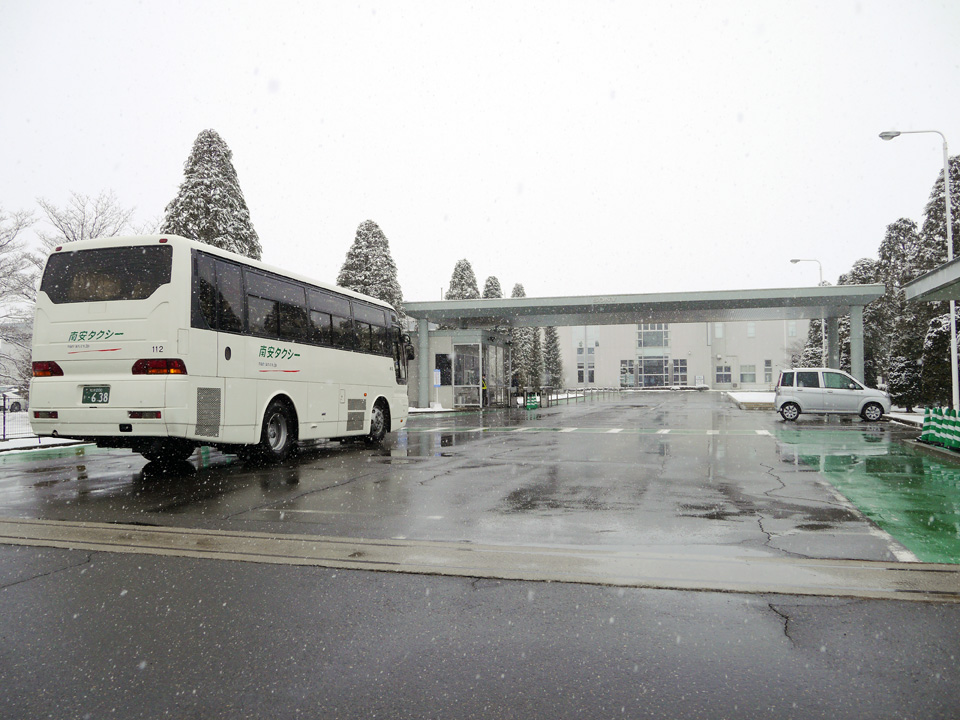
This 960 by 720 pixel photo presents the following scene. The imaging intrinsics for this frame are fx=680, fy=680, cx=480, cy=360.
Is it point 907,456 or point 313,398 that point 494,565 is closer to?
point 313,398

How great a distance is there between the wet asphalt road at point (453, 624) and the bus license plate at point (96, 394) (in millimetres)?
1707

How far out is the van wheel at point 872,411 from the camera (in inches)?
935

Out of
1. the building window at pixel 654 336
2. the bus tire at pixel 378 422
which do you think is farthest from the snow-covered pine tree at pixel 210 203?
the building window at pixel 654 336

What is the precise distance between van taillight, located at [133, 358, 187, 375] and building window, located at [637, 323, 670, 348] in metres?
95.0

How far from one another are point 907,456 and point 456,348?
27911 mm

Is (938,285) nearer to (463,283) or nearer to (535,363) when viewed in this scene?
(463,283)

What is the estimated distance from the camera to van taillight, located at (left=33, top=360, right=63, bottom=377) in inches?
394

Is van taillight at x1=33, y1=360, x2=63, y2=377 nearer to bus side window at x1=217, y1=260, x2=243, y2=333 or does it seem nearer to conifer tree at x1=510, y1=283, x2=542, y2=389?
bus side window at x1=217, y1=260, x2=243, y2=333

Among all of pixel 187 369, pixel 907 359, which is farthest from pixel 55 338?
pixel 907 359

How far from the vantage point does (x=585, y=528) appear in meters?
6.61

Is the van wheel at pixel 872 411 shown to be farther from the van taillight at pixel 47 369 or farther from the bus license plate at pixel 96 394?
the van taillight at pixel 47 369

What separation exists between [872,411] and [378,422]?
58.5 ft

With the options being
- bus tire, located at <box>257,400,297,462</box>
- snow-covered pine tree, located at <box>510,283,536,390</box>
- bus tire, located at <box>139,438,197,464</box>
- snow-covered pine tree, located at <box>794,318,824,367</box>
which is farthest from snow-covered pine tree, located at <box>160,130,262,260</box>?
snow-covered pine tree, located at <box>794,318,824,367</box>

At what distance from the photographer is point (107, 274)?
10023 mm
